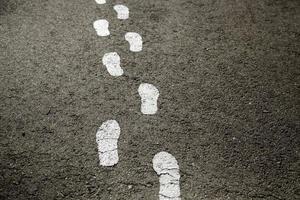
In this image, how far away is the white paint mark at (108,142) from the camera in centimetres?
253

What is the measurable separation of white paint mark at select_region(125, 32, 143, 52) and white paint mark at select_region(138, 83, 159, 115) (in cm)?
50

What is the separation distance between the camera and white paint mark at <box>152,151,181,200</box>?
2.36 m

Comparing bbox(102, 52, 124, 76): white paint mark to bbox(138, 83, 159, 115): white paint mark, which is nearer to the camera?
bbox(138, 83, 159, 115): white paint mark

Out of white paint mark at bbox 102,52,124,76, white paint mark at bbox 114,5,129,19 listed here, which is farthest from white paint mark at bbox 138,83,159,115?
white paint mark at bbox 114,5,129,19

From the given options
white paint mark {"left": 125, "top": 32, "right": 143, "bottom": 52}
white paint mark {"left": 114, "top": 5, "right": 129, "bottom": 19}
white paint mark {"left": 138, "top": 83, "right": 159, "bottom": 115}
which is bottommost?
white paint mark {"left": 138, "top": 83, "right": 159, "bottom": 115}

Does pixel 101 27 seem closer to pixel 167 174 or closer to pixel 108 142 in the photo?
pixel 108 142

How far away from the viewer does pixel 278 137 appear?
2797mm

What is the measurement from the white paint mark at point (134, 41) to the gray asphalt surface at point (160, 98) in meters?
0.06

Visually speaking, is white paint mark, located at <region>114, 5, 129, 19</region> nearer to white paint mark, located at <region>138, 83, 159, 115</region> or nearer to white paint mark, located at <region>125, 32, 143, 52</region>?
white paint mark, located at <region>125, 32, 143, 52</region>

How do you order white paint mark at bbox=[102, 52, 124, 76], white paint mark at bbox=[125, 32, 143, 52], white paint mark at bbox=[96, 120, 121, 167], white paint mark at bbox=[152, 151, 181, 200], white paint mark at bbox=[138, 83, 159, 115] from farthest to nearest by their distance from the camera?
white paint mark at bbox=[125, 32, 143, 52], white paint mark at bbox=[102, 52, 124, 76], white paint mark at bbox=[138, 83, 159, 115], white paint mark at bbox=[96, 120, 121, 167], white paint mark at bbox=[152, 151, 181, 200]

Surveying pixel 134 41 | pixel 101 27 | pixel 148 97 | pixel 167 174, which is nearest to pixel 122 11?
pixel 101 27

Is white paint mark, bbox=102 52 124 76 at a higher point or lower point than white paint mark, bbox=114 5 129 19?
lower

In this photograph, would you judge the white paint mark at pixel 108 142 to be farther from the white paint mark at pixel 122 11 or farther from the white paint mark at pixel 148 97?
the white paint mark at pixel 122 11

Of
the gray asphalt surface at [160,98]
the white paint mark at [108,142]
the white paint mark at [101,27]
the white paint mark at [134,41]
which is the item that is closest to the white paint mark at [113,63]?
the gray asphalt surface at [160,98]
